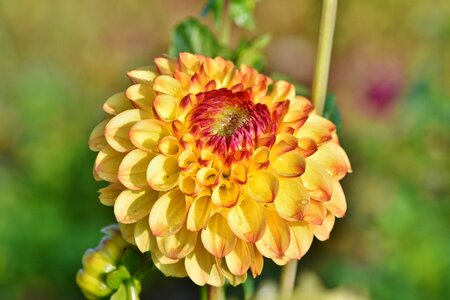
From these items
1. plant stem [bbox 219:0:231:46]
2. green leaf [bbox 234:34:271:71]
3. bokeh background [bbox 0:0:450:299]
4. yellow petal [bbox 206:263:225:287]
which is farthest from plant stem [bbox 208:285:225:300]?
bokeh background [bbox 0:0:450:299]

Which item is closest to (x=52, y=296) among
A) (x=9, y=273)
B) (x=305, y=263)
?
(x=9, y=273)

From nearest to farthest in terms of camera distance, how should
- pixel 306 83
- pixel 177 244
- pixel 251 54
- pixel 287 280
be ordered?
pixel 177 244 → pixel 287 280 → pixel 251 54 → pixel 306 83

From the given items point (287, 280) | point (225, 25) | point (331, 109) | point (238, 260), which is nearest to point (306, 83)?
point (225, 25)

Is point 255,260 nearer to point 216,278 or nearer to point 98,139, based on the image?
point 216,278

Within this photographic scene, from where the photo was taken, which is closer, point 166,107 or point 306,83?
point 166,107

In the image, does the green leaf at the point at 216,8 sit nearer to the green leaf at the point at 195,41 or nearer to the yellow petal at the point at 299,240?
the green leaf at the point at 195,41

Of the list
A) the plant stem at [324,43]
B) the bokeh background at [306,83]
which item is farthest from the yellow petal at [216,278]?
the bokeh background at [306,83]

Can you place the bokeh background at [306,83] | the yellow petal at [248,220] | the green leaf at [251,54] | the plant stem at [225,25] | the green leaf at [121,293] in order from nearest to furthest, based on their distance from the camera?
the yellow petal at [248,220]
the green leaf at [121,293]
the green leaf at [251,54]
the plant stem at [225,25]
the bokeh background at [306,83]

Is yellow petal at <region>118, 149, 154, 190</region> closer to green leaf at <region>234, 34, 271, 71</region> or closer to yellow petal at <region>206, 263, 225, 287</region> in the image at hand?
yellow petal at <region>206, 263, 225, 287</region>
